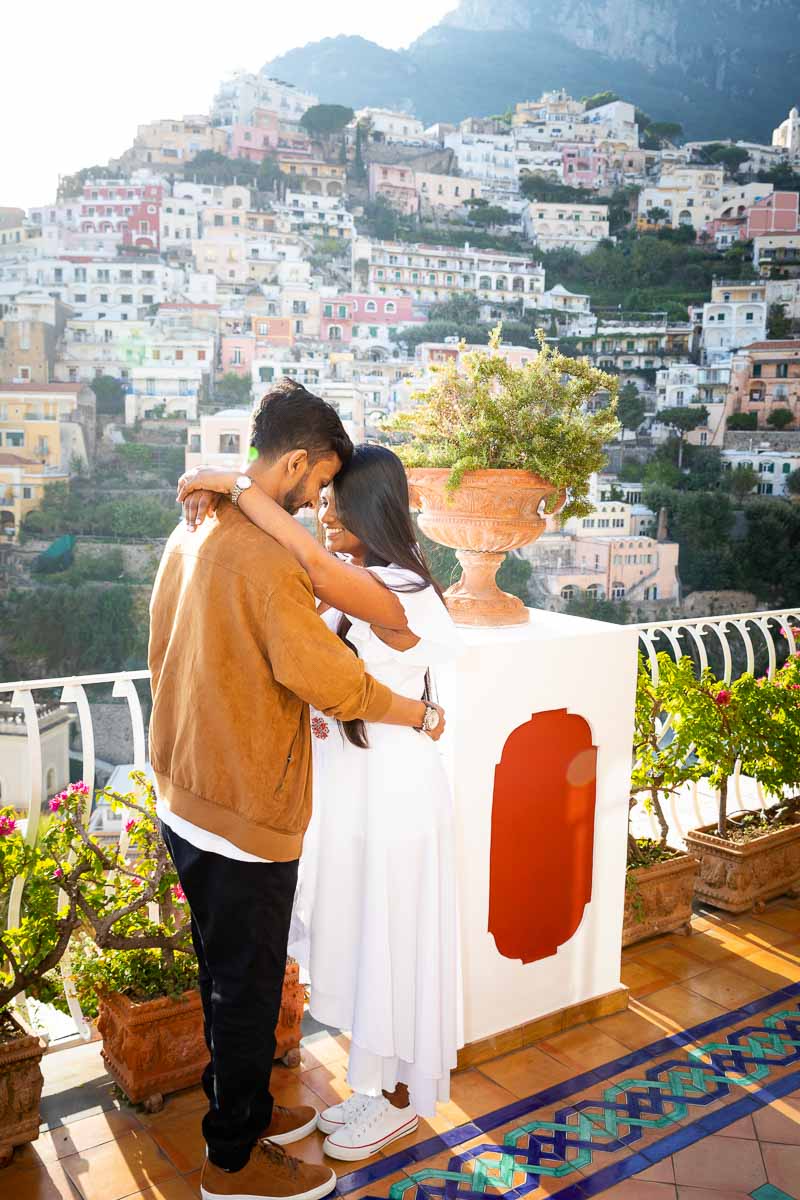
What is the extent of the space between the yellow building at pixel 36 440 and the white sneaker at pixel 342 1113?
39586mm

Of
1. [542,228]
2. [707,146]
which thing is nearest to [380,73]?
[542,228]

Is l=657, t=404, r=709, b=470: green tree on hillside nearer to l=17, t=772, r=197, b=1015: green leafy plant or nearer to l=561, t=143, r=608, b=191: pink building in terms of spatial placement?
l=561, t=143, r=608, b=191: pink building

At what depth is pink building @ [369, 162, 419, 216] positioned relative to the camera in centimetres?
4981

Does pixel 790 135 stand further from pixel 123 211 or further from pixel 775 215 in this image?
pixel 123 211

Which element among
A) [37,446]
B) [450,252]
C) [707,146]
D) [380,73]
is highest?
[380,73]

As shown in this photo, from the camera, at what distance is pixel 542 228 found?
50.0 meters

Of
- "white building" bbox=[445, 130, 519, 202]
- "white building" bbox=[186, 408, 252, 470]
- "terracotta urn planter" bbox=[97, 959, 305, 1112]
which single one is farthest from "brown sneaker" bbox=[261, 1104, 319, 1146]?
"white building" bbox=[445, 130, 519, 202]

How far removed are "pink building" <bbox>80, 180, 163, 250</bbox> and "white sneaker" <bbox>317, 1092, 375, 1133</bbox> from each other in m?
49.6

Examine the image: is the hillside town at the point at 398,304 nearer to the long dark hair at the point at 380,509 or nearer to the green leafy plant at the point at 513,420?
the green leafy plant at the point at 513,420

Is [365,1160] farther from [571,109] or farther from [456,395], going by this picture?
[571,109]

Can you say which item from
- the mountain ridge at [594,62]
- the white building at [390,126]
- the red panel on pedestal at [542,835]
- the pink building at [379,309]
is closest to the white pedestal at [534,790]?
the red panel on pedestal at [542,835]

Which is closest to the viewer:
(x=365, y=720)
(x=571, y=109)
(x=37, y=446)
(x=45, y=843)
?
(x=365, y=720)

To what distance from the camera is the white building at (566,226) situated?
49.2 m

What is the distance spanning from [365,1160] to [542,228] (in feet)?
173
